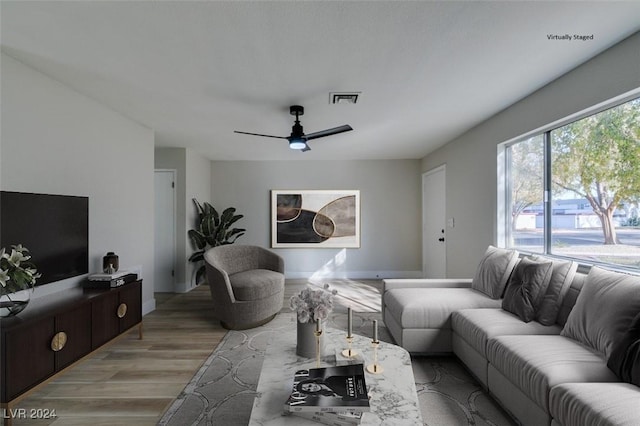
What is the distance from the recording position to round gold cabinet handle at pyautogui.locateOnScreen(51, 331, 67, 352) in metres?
1.96

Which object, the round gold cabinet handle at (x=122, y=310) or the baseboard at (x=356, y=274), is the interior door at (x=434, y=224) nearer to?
the baseboard at (x=356, y=274)

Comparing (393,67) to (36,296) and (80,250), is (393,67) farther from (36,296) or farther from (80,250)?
(36,296)

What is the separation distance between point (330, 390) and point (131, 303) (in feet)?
7.84

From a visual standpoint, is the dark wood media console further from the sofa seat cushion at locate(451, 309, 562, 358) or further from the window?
the window

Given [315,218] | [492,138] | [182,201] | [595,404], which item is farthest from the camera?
[315,218]

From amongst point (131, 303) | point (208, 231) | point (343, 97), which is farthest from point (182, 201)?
point (343, 97)

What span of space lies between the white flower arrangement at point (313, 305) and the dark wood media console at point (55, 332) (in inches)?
63.9

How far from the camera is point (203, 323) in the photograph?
3.45m

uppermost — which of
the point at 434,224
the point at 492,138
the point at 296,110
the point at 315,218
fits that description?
the point at 296,110

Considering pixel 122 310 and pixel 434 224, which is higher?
pixel 434 224

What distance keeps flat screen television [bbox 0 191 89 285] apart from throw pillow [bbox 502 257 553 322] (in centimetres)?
358

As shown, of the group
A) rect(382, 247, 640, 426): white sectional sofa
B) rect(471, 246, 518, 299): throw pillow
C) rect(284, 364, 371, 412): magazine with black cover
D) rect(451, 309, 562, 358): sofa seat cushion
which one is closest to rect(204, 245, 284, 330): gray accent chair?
rect(382, 247, 640, 426): white sectional sofa

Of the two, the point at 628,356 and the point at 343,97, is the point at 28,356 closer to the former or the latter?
the point at 343,97

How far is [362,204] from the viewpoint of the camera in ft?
19.0
